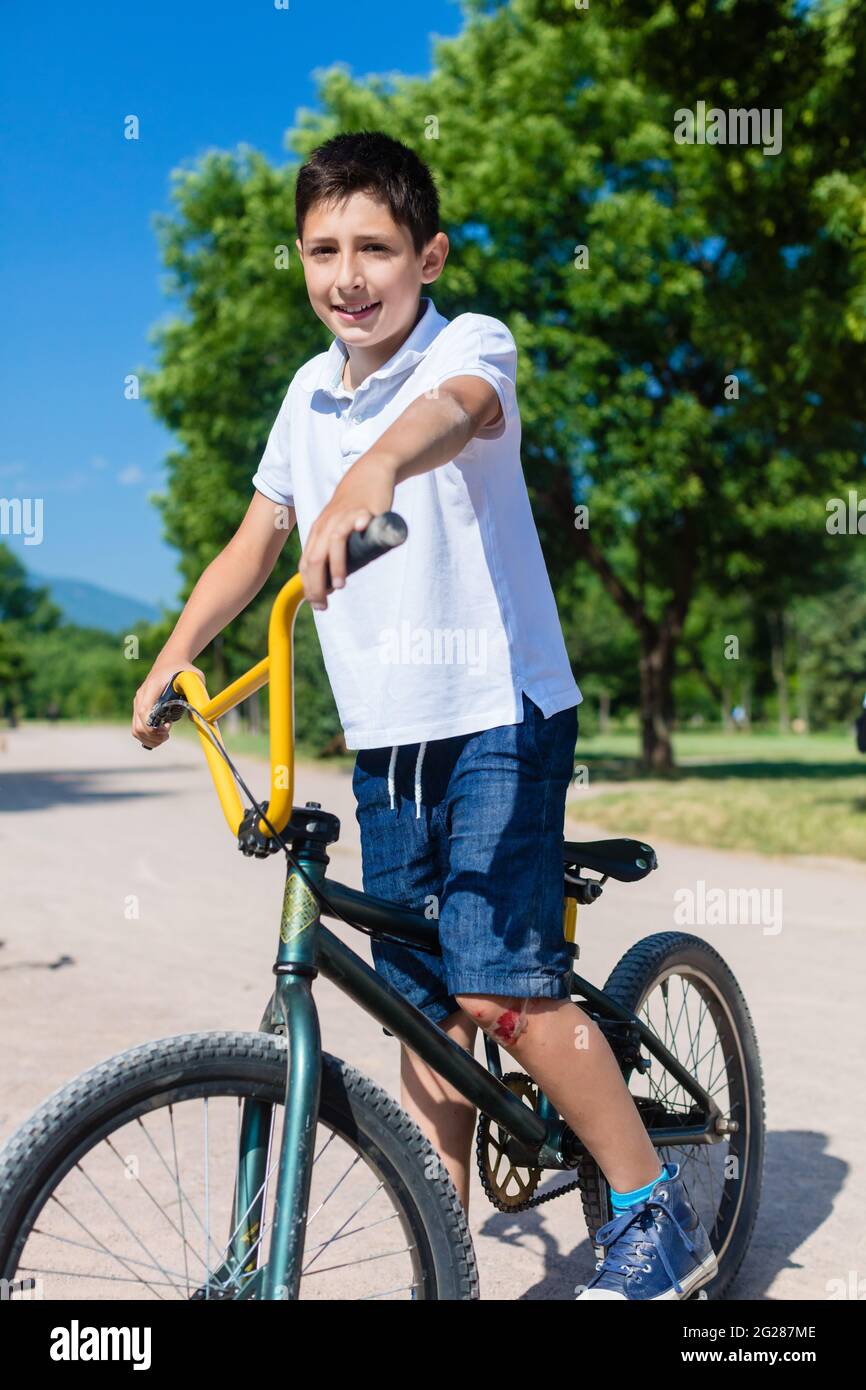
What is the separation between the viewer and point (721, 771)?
24.3 metres

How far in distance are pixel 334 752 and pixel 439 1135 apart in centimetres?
2778

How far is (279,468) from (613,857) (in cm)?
92

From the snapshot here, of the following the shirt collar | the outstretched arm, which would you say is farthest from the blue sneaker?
the shirt collar

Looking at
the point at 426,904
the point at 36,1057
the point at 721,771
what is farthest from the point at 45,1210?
the point at 721,771

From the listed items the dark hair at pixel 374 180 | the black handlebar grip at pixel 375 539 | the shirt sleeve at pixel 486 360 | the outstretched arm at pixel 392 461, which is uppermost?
the dark hair at pixel 374 180

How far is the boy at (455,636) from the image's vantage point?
214 centimetres

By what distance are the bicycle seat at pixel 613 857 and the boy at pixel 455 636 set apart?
0.35 m

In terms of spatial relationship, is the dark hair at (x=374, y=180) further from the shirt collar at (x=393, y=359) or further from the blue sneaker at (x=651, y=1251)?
the blue sneaker at (x=651, y=1251)

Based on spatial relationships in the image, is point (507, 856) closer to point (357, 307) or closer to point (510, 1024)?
point (510, 1024)

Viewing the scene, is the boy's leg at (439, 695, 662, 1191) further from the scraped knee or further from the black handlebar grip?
the black handlebar grip

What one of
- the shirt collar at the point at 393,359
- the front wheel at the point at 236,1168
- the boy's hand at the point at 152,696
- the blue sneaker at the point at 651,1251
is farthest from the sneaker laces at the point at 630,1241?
the shirt collar at the point at 393,359

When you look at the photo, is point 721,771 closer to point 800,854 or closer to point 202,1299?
point 800,854

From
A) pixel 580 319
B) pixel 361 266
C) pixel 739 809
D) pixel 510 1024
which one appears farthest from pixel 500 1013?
pixel 580 319

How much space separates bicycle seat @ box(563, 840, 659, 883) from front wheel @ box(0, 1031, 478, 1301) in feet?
2.30
